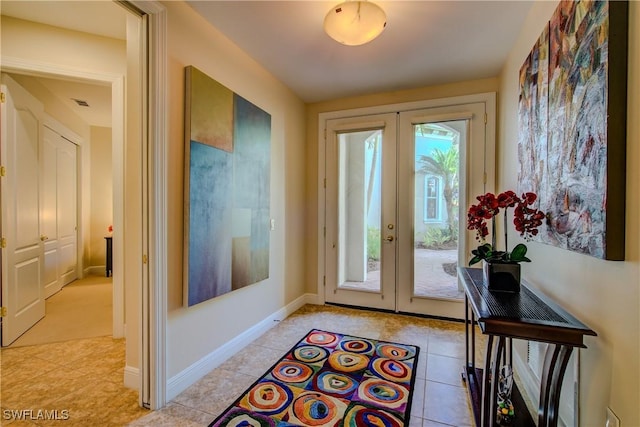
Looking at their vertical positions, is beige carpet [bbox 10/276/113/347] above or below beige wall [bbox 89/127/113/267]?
below

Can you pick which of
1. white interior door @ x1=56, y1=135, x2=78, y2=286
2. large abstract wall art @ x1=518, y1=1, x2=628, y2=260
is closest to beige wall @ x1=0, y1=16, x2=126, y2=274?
white interior door @ x1=56, y1=135, x2=78, y2=286

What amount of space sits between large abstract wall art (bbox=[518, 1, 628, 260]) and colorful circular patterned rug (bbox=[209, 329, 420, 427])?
1.35 meters

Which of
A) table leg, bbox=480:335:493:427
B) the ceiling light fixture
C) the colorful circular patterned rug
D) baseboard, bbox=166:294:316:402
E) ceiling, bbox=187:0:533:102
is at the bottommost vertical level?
the colorful circular patterned rug

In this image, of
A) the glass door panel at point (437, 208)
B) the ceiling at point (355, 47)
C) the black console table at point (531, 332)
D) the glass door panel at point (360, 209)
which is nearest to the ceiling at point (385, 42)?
the ceiling at point (355, 47)

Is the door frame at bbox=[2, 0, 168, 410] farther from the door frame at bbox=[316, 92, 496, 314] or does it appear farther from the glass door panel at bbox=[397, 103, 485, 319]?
the glass door panel at bbox=[397, 103, 485, 319]

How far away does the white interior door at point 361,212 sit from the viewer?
131 inches

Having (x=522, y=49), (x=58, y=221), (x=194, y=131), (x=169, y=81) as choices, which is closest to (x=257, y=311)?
(x=194, y=131)

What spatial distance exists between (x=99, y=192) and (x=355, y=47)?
5261mm

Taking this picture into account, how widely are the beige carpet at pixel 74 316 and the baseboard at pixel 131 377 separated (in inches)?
44.8

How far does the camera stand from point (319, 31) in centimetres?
215

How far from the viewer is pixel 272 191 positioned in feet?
9.78

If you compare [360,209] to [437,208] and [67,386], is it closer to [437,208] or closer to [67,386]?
[437,208]

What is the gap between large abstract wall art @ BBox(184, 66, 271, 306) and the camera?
1911 millimetres

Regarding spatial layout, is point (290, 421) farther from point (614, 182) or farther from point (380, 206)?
point (380, 206)
